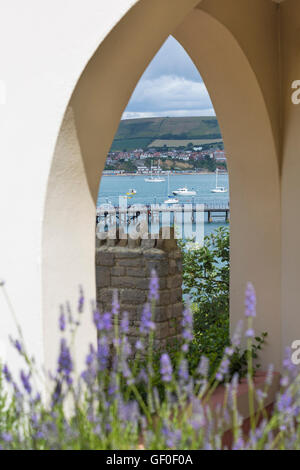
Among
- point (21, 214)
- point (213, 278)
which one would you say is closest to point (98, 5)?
point (21, 214)

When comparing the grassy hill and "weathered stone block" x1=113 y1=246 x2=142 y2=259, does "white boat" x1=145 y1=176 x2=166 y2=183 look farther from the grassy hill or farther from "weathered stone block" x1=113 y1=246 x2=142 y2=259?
"weathered stone block" x1=113 y1=246 x2=142 y2=259

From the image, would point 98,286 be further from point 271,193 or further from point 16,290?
point 16,290

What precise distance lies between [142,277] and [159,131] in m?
24.2

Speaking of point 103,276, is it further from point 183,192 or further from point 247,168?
point 183,192

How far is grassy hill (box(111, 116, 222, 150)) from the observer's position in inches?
1115

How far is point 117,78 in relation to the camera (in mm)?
2334

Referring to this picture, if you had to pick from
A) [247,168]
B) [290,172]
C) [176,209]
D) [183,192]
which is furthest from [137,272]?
[183,192]

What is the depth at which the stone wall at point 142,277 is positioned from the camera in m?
5.91

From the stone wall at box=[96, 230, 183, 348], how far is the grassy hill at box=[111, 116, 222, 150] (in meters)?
22.3

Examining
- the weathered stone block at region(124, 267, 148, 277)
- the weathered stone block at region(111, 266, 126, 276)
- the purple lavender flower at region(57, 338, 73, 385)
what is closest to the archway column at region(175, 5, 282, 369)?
the weathered stone block at region(124, 267, 148, 277)

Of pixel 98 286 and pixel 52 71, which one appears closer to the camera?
pixel 52 71

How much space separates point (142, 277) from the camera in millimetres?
6004

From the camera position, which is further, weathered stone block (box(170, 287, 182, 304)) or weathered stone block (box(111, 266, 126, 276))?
weathered stone block (box(111, 266, 126, 276))
